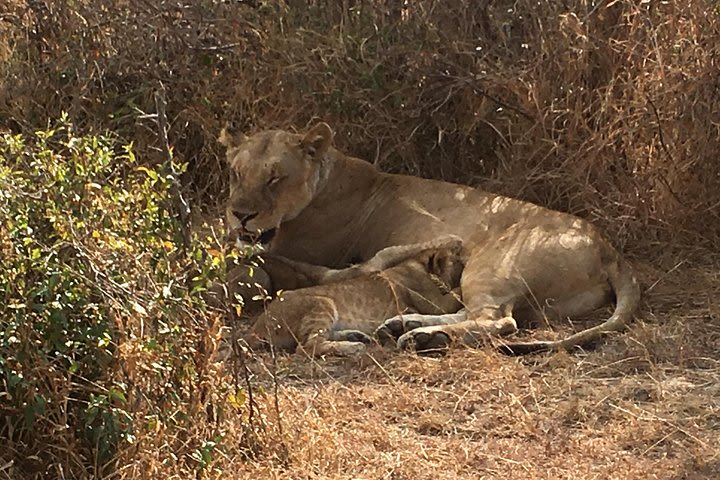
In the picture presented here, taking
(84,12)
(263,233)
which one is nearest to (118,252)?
(263,233)

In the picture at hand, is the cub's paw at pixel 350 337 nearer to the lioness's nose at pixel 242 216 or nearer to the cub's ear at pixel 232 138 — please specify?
the lioness's nose at pixel 242 216

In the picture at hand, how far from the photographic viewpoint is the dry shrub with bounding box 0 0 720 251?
244 inches

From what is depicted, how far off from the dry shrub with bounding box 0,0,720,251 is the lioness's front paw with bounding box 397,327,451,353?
4.58 ft

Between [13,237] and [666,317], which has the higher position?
[13,237]

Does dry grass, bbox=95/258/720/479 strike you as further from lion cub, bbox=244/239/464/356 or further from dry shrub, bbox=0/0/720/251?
dry shrub, bbox=0/0/720/251

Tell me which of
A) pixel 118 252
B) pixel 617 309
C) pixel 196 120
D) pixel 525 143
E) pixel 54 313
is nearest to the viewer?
pixel 54 313

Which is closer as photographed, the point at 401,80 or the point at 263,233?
the point at 263,233

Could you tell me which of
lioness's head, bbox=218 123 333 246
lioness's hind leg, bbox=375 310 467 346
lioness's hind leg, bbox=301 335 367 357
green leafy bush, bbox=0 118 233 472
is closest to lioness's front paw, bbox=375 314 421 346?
lioness's hind leg, bbox=375 310 467 346

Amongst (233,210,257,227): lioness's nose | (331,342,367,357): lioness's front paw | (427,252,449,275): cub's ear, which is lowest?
(331,342,367,357): lioness's front paw

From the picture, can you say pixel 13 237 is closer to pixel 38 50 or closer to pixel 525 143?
pixel 525 143

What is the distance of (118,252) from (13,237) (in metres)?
0.28

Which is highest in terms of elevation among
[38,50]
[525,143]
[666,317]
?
[38,50]

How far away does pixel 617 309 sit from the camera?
5.36 metres

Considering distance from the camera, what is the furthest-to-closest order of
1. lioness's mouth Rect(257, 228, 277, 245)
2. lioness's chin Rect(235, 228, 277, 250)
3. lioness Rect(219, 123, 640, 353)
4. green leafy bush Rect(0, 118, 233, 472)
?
lioness's mouth Rect(257, 228, 277, 245) < lioness's chin Rect(235, 228, 277, 250) < lioness Rect(219, 123, 640, 353) < green leafy bush Rect(0, 118, 233, 472)
